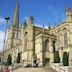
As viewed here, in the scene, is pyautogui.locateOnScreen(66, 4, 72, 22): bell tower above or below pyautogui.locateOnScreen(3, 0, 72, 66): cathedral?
above

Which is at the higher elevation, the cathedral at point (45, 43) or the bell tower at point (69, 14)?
the bell tower at point (69, 14)

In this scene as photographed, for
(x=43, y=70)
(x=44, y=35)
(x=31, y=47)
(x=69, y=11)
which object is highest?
(x=69, y=11)

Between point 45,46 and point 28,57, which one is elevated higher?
point 45,46

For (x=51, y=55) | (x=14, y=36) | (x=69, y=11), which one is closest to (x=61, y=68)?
(x=51, y=55)

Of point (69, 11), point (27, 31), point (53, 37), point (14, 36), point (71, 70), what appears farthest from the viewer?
point (14, 36)

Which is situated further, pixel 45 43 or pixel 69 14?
pixel 45 43

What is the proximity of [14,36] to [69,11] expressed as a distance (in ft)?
175

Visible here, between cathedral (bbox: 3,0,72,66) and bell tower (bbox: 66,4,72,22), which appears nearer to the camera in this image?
bell tower (bbox: 66,4,72,22)

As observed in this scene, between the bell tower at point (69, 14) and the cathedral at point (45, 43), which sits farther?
the cathedral at point (45, 43)

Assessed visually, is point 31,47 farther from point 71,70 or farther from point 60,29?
point 71,70

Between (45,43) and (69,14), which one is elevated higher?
(69,14)

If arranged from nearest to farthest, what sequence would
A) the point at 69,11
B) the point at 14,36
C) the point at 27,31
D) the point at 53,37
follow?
the point at 69,11, the point at 53,37, the point at 27,31, the point at 14,36

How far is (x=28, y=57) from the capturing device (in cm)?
5275

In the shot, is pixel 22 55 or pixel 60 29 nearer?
pixel 60 29
